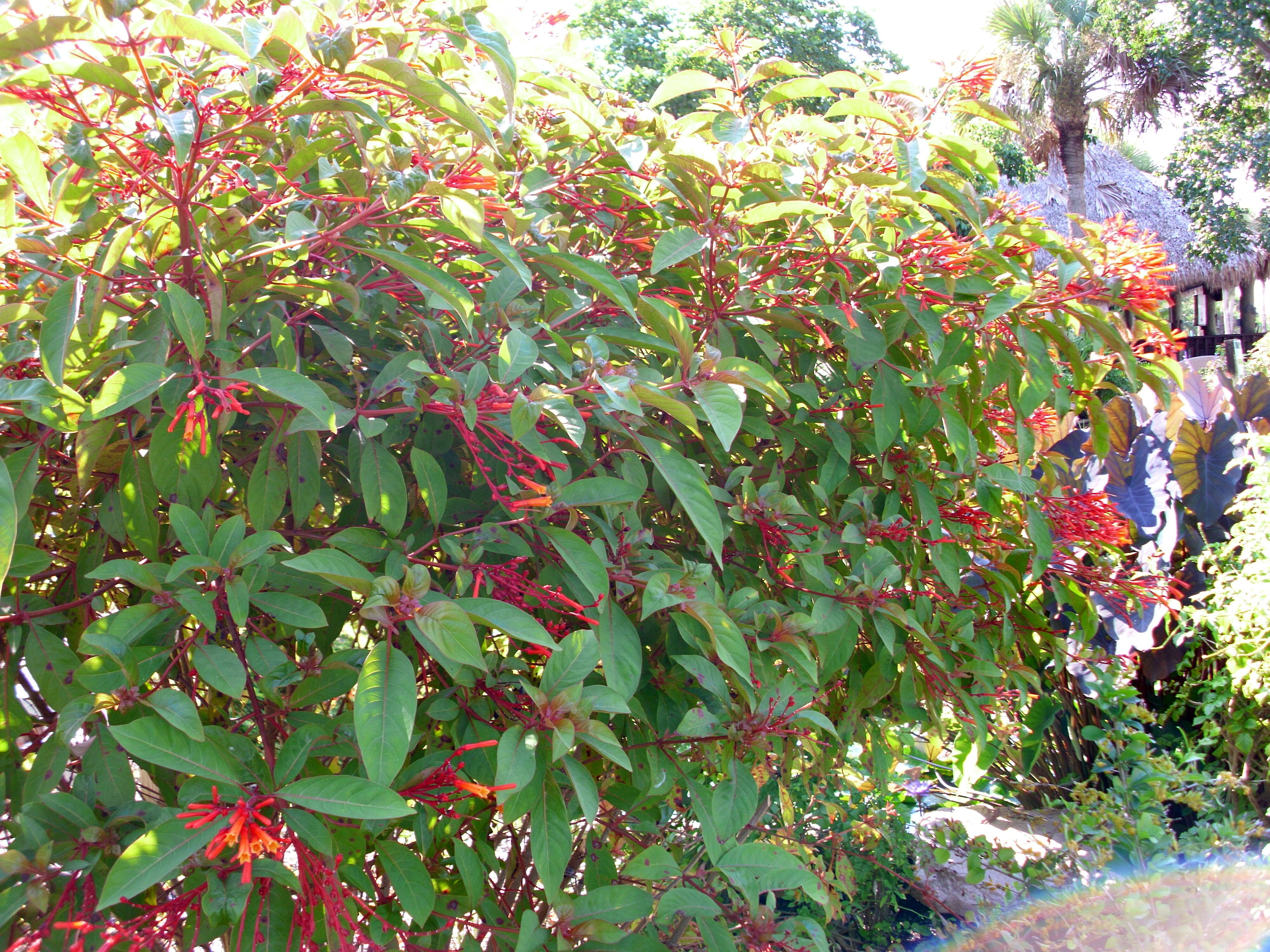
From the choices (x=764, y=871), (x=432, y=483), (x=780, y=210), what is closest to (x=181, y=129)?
(x=432, y=483)

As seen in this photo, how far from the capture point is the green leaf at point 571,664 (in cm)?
99

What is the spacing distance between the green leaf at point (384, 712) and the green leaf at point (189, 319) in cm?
37

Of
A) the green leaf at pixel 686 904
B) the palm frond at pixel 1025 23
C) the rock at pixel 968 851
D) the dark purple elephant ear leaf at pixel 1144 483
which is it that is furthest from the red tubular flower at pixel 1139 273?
the palm frond at pixel 1025 23

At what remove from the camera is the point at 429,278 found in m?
1.00

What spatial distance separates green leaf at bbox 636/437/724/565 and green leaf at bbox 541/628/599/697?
0.18 m

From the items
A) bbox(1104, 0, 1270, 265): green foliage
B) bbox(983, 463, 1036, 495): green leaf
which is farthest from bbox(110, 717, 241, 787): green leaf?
bbox(1104, 0, 1270, 265): green foliage

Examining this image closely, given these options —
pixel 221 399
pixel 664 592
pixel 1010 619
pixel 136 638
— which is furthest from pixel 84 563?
pixel 1010 619

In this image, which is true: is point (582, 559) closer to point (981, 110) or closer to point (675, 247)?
point (675, 247)

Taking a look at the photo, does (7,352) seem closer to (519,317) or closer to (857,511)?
(519,317)

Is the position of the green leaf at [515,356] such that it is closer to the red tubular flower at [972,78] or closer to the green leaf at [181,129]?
the green leaf at [181,129]

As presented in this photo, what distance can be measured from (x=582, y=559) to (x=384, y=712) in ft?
0.94

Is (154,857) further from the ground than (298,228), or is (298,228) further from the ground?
(298,228)

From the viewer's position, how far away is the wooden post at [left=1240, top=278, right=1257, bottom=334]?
22438mm

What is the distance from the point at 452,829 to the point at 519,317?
0.67 m
